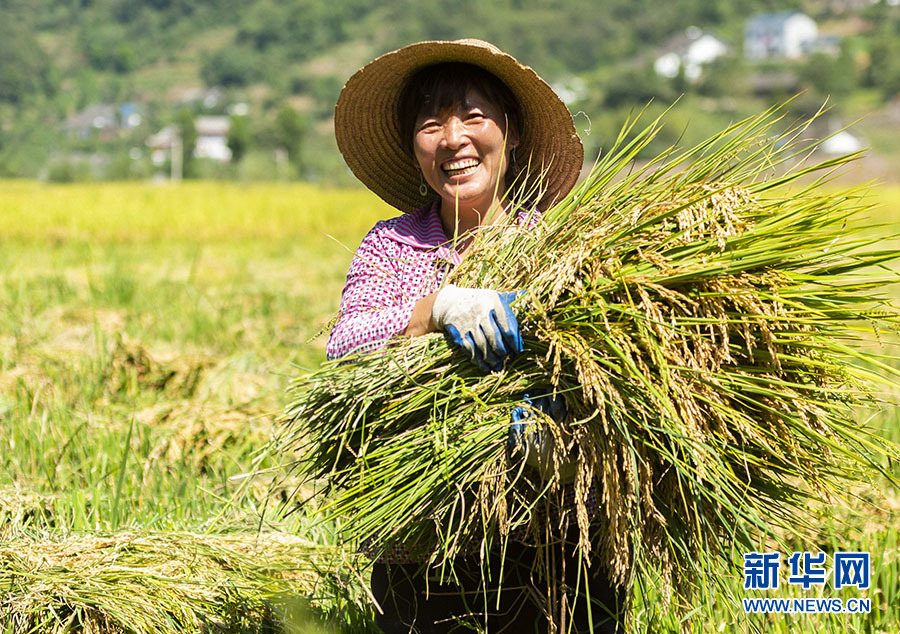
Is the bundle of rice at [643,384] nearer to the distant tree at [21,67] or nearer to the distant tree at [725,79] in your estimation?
the distant tree at [725,79]

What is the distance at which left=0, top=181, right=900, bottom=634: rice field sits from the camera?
228 centimetres

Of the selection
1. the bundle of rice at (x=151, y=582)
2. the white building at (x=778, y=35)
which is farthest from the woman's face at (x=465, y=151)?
the white building at (x=778, y=35)

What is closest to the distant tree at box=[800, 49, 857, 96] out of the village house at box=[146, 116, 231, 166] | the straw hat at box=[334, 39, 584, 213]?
the village house at box=[146, 116, 231, 166]

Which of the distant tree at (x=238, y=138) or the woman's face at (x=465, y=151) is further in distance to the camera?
the distant tree at (x=238, y=138)

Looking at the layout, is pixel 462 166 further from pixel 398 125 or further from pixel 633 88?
pixel 633 88

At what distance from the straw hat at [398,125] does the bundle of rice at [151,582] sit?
3.05 ft

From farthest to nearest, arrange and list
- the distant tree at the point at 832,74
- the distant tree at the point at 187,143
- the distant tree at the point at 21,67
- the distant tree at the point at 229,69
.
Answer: the distant tree at the point at 229,69, the distant tree at the point at 21,67, the distant tree at the point at 832,74, the distant tree at the point at 187,143

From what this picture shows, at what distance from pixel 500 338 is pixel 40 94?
9530 cm

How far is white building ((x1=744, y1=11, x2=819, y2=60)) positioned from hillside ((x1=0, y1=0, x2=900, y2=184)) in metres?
2.14

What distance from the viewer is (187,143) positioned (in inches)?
2176

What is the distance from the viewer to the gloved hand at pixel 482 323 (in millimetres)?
1764

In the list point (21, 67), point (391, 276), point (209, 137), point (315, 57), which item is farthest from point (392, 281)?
point (315, 57)

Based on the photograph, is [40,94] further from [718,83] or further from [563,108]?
[563,108]

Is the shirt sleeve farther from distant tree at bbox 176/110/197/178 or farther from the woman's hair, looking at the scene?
distant tree at bbox 176/110/197/178
